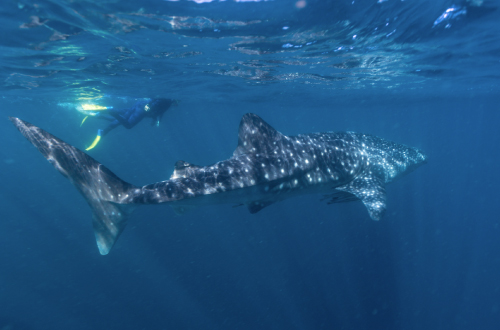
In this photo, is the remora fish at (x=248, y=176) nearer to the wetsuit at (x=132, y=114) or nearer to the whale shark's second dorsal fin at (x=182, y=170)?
the whale shark's second dorsal fin at (x=182, y=170)

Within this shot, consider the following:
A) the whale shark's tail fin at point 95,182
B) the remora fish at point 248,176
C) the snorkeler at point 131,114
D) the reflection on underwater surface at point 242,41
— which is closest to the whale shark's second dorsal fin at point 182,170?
the remora fish at point 248,176

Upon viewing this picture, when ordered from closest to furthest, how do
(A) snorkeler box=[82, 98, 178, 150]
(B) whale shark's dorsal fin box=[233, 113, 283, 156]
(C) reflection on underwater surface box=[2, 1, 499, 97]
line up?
(B) whale shark's dorsal fin box=[233, 113, 283, 156] < (C) reflection on underwater surface box=[2, 1, 499, 97] < (A) snorkeler box=[82, 98, 178, 150]

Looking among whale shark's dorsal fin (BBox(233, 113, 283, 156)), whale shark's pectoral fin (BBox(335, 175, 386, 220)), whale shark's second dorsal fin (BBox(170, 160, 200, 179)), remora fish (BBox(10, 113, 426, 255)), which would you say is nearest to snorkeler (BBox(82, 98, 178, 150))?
whale shark's second dorsal fin (BBox(170, 160, 200, 179))

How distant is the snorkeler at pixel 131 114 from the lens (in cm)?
1936

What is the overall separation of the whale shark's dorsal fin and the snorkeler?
15.0m

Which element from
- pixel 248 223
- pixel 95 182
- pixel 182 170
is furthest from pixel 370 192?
pixel 248 223

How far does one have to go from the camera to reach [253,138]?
7203 mm

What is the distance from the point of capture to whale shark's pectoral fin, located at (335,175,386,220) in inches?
274

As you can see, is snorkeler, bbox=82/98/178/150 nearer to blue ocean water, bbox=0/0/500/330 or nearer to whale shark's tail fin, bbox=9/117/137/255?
blue ocean water, bbox=0/0/500/330

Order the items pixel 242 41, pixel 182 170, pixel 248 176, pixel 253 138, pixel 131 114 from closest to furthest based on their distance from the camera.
Answer: pixel 248 176 → pixel 182 170 → pixel 253 138 → pixel 242 41 → pixel 131 114

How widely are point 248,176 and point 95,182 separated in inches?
130

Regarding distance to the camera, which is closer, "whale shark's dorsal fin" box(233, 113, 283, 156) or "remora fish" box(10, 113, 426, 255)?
"remora fish" box(10, 113, 426, 255)

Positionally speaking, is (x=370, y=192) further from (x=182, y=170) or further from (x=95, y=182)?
(x=95, y=182)

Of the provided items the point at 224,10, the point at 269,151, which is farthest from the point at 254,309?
the point at 224,10
